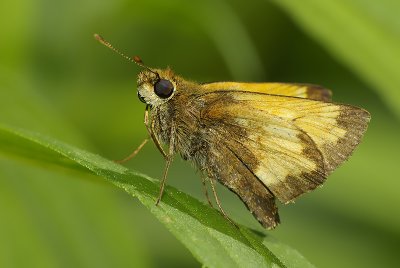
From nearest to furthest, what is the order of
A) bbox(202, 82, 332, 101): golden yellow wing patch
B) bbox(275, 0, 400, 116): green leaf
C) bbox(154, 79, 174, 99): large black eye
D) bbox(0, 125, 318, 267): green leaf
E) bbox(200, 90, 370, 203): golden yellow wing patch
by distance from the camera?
1. bbox(0, 125, 318, 267): green leaf
2. bbox(200, 90, 370, 203): golden yellow wing patch
3. bbox(154, 79, 174, 99): large black eye
4. bbox(202, 82, 332, 101): golden yellow wing patch
5. bbox(275, 0, 400, 116): green leaf

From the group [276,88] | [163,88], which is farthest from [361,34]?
[163,88]

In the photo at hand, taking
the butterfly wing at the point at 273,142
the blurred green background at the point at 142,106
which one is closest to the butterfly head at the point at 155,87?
the butterfly wing at the point at 273,142

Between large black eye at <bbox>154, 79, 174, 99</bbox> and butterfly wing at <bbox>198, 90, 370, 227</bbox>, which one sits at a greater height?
large black eye at <bbox>154, 79, 174, 99</bbox>

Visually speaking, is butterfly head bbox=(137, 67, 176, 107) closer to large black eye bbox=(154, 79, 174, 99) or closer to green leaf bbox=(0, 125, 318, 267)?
large black eye bbox=(154, 79, 174, 99)

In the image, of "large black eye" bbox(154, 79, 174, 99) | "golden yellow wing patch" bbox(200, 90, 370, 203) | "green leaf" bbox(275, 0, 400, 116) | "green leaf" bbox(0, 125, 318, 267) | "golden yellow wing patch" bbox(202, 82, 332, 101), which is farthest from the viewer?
"green leaf" bbox(275, 0, 400, 116)

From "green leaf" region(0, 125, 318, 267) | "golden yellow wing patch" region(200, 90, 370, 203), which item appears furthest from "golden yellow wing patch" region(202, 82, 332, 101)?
"green leaf" region(0, 125, 318, 267)

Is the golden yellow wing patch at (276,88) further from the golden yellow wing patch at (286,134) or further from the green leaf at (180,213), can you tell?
the green leaf at (180,213)

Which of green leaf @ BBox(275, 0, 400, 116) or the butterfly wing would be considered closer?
the butterfly wing
